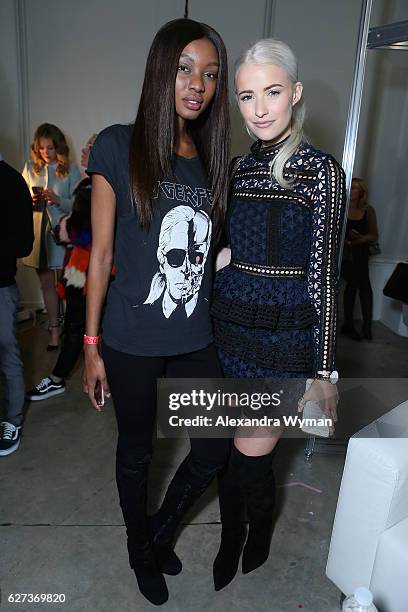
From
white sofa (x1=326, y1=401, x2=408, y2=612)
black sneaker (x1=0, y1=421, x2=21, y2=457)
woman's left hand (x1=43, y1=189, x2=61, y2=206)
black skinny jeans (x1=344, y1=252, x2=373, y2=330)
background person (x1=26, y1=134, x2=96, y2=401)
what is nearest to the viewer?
white sofa (x1=326, y1=401, x2=408, y2=612)

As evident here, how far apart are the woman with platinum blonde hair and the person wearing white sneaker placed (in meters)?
1.06

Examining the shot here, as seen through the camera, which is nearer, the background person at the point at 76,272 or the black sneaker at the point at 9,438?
the black sneaker at the point at 9,438

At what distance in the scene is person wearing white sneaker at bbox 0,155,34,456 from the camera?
2107 mm

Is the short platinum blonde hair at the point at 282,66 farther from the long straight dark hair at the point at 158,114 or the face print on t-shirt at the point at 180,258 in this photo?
the face print on t-shirt at the point at 180,258

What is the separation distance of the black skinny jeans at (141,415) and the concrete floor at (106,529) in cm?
32

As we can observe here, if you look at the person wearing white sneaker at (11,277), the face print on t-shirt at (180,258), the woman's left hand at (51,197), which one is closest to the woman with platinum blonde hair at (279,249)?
the face print on t-shirt at (180,258)

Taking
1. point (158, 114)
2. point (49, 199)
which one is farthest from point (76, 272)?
point (158, 114)

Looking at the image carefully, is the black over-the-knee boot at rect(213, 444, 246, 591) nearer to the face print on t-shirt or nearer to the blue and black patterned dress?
the blue and black patterned dress

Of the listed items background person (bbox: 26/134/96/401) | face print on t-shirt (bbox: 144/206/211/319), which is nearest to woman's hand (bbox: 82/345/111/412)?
face print on t-shirt (bbox: 144/206/211/319)

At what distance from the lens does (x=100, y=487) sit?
215 cm

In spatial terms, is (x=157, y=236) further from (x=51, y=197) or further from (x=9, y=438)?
(x=51, y=197)

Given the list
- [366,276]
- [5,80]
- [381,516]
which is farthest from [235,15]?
[381,516]

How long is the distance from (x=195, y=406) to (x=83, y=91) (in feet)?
11.7

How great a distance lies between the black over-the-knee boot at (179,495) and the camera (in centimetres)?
157
